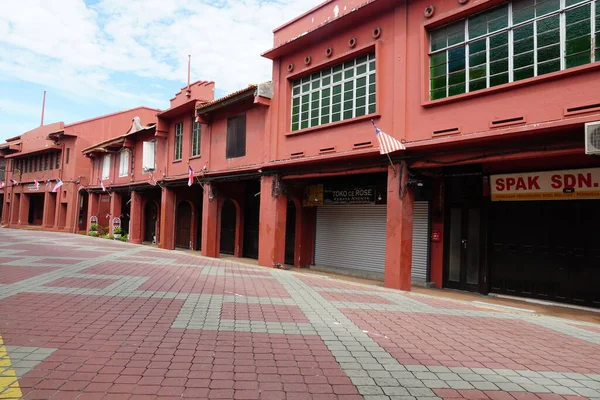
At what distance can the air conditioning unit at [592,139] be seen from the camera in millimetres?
6449

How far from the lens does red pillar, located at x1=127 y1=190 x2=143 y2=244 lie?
22.5m

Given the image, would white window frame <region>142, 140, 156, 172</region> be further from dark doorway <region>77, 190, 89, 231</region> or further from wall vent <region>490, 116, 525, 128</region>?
wall vent <region>490, 116, 525, 128</region>

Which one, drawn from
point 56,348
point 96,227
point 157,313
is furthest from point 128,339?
point 96,227

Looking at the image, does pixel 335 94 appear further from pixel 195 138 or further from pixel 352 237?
pixel 195 138

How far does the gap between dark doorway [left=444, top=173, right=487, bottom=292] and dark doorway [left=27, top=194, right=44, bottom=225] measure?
123 ft

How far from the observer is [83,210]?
99.1ft

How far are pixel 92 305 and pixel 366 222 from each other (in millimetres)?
8816

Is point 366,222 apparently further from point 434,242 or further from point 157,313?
point 157,313

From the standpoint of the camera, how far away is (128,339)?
16.2 feet

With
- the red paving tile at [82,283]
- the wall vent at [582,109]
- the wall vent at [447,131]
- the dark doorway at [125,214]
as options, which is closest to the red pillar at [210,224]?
the red paving tile at [82,283]

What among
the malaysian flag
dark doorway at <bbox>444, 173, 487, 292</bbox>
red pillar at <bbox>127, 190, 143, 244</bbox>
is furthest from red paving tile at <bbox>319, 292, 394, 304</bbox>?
red pillar at <bbox>127, 190, 143, 244</bbox>

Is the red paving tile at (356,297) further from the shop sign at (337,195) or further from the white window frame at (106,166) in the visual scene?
the white window frame at (106,166)

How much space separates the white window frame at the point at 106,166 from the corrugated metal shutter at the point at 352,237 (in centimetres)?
1790

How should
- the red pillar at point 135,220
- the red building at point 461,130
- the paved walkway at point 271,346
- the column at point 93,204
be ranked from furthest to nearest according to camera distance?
the column at point 93,204 → the red pillar at point 135,220 → the red building at point 461,130 → the paved walkway at point 271,346
